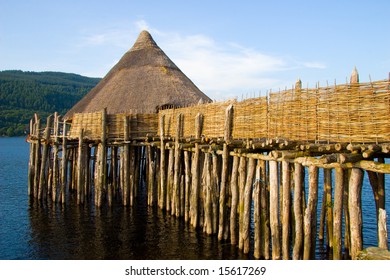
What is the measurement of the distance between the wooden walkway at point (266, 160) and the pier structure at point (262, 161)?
0.03 metres

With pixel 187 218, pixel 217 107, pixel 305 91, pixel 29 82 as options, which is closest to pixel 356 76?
pixel 305 91

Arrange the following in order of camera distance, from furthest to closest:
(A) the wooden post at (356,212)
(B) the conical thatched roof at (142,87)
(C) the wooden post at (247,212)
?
(B) the conical thatched roof at (142,87) < (C) the wooden post at (247,212) < (A) the wooden post at (356,212)

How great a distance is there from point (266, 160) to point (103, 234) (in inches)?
349

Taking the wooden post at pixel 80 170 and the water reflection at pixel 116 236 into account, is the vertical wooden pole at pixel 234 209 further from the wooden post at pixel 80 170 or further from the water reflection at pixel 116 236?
the wooden post at pixel 80 170

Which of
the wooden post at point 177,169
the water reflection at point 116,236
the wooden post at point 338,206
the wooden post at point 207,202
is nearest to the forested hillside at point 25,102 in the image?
the water reflection at point 116,236

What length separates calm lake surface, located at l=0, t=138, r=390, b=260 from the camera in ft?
49.0

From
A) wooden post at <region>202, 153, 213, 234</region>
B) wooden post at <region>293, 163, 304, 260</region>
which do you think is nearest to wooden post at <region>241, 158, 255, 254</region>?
wooden post at <region>202, 153, 213, 234</region>

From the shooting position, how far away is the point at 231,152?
15.2m

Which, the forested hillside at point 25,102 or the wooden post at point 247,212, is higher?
the forested hillside at point 25,102

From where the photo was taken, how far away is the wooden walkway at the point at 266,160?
10.1 meters

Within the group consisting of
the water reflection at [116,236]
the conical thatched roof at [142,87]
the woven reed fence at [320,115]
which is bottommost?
the water reflection at [116,236]

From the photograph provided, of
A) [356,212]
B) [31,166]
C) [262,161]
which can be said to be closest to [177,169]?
[262,161]

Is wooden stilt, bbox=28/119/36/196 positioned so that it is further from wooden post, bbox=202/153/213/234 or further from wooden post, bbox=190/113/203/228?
wooden post, bbox=202/153/213/234

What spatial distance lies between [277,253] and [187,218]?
22.9 ft
